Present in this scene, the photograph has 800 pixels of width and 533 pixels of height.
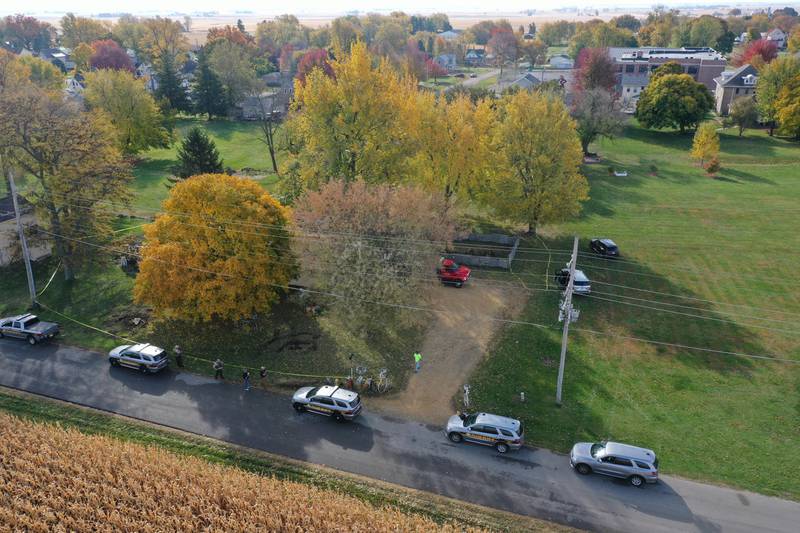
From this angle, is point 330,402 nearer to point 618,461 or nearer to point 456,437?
point 456,437

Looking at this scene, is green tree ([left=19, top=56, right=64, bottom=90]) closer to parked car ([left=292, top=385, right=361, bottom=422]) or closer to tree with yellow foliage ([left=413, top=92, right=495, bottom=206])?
tree with yellow foliage ([left=413, top=92, right=495, bottom=206])

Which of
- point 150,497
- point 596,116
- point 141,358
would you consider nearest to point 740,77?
point 596,116

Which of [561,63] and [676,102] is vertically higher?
[561,63]

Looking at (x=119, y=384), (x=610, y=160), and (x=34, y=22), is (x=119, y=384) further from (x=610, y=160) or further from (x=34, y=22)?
(x=34, y=22)

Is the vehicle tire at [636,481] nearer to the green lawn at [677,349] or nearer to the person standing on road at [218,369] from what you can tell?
the green lawn at [677,349]

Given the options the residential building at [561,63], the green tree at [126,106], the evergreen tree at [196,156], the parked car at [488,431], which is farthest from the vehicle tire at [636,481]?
the residential building at [561,63]

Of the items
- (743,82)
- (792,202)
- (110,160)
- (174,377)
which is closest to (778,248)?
(792,202)
